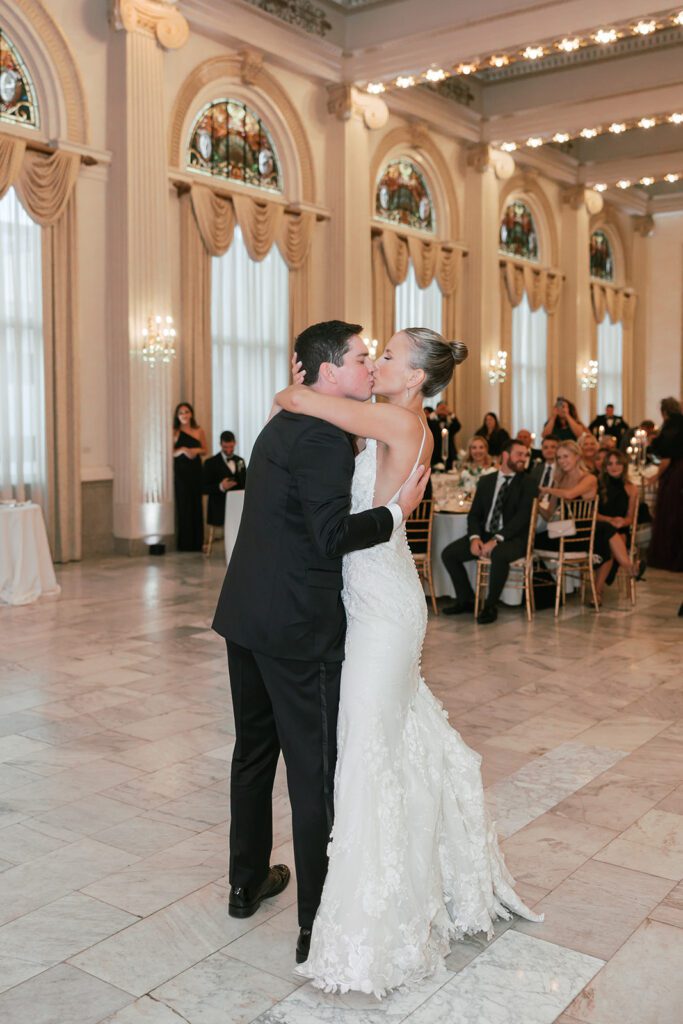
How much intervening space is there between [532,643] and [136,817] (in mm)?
3828

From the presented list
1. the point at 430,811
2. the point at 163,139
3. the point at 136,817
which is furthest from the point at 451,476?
the point at 430,811

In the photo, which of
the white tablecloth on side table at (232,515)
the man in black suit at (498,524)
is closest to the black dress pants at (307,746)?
the man in black suit at (498,524)

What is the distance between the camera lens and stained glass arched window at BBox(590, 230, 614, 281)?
68.5 feet

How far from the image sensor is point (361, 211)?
14.0m

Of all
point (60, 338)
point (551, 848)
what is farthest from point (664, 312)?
point (551, 848)

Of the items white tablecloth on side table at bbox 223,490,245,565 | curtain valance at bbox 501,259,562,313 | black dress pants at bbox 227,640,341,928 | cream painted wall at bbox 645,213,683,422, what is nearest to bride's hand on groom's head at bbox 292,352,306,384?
black dress pants at bbox 227,640,341,928

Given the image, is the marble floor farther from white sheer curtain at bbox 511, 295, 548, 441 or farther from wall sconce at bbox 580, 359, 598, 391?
wall sconce at bbox 580, 359, 598, 391

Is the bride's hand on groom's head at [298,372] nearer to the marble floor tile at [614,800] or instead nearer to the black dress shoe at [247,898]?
the black dress shoe at [247,898]

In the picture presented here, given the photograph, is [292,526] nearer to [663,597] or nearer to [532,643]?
[532,643]

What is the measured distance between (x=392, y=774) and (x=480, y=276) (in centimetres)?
1480

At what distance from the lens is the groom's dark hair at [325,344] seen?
103 inches

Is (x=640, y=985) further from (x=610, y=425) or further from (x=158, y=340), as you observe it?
(x=610, y=425)

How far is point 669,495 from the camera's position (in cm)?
1041

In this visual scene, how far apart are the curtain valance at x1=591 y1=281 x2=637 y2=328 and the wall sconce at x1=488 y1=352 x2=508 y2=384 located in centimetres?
441
